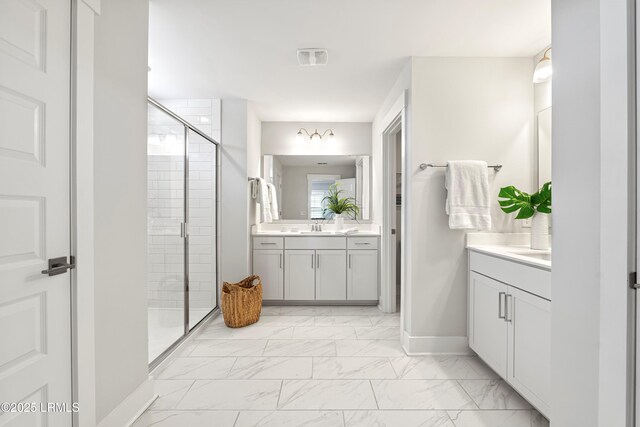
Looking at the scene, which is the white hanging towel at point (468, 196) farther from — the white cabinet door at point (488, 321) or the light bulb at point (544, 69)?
the light bulb at point (544, 69)

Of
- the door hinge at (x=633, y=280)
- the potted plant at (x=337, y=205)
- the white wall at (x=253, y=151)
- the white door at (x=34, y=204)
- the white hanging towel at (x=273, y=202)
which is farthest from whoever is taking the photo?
the potted plant at (x=337, y=205)

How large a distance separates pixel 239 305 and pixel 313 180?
6.55 feet

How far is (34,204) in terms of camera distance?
1.16 m

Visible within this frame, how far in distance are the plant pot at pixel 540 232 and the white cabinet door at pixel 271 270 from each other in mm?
2560

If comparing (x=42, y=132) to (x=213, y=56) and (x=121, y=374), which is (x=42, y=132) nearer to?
(x=121, y=374)

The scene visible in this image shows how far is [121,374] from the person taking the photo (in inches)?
62.9

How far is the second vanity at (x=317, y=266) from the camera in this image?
151 inches

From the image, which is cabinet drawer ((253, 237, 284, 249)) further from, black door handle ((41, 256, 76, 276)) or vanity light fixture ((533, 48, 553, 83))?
vanity light fixture ((533, 48, 553, 83))

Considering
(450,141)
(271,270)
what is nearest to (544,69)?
(450,141)

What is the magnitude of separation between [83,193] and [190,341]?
6.11ft

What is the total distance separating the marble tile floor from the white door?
758 millimetres

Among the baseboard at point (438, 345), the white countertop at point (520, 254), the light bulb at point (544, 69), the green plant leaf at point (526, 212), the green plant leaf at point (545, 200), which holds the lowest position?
the baseboard at point (438, 345)

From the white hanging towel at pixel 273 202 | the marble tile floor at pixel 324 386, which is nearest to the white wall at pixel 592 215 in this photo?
the marble tile floor at pixel 324 386

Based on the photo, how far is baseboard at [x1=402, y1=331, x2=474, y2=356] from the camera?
2.54 meters
